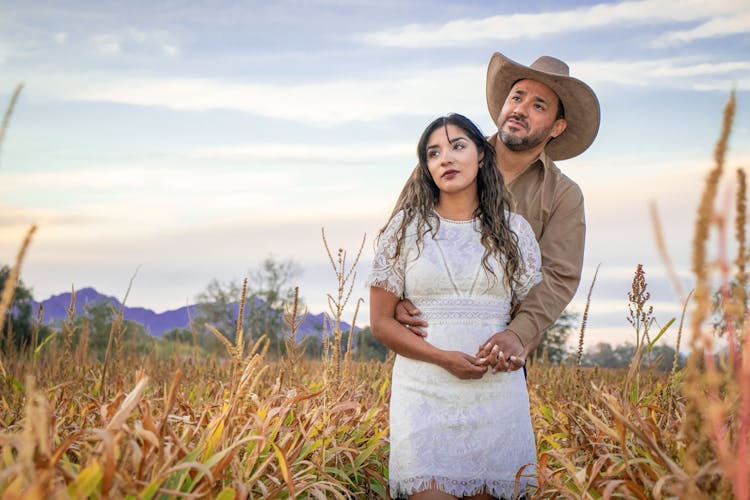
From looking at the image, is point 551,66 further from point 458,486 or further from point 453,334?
point 458,486

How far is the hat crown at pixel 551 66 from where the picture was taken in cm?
518

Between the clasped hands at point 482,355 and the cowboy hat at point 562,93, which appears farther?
the cowboy hat at point 562,93

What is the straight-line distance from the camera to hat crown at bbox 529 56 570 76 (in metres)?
5.18

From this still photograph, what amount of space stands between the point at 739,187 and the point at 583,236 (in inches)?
133

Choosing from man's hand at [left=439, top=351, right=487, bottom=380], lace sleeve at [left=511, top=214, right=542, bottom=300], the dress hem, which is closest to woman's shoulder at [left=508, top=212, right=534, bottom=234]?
lace sleeve at [left=511, top=214, right=542, bottom=300]

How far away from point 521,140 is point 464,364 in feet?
6.66

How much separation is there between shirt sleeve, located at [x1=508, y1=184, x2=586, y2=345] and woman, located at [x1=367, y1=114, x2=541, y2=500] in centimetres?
14

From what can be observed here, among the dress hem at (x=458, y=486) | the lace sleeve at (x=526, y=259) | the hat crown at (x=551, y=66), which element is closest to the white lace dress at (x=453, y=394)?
the dress hem at (x=458, y=486)

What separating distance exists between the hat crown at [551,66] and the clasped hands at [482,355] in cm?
240

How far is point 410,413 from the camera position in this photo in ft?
11.4

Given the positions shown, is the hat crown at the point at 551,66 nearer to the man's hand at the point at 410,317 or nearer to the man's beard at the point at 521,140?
the man's beard at the point at 521,140

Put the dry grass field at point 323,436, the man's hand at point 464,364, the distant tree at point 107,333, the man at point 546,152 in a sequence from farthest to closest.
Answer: the distant tree at point 107,333 → the man at point 546,152 → the man's hand at point 464,364 → the dry grass field at point 323,436

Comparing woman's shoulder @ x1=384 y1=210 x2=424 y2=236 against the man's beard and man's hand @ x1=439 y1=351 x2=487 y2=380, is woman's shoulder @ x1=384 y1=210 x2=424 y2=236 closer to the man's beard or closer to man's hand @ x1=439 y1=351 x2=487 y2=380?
man's hand @ x1=439 y1=351 x2=487 y2=380

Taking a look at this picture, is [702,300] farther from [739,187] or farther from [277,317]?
[277,317]
